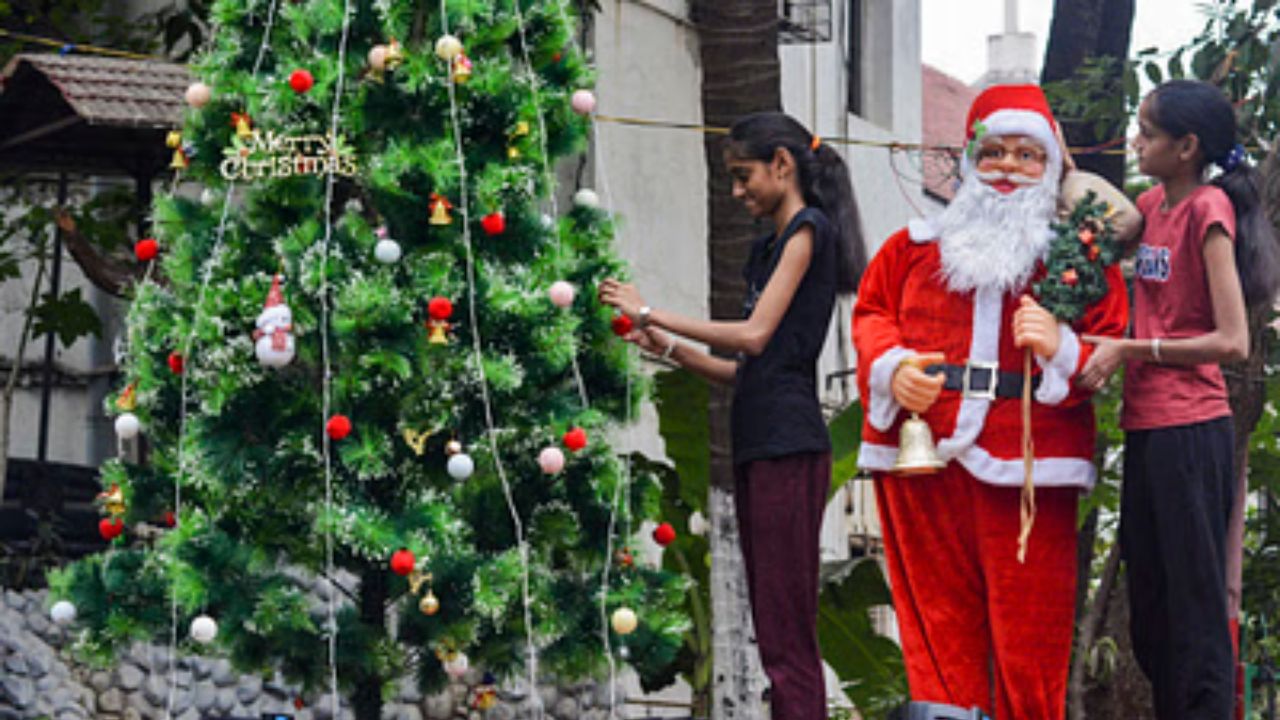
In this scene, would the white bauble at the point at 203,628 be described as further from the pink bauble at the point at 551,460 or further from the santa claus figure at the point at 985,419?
the santa claus figure at the point at 985,419

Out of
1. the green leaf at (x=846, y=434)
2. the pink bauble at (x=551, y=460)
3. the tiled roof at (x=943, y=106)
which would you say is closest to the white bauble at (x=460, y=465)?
the pink bauble at (x=551, y=460)

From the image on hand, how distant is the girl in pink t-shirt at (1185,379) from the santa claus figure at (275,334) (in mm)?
2307

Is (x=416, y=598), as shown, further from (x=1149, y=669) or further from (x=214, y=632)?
(x=1149, y=669)

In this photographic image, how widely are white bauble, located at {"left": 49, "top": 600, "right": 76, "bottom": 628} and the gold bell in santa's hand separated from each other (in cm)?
250

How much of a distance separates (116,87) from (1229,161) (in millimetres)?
5058

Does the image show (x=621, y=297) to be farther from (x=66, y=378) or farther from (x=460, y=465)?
(x=66, y=378)

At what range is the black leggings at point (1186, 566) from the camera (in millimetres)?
6785

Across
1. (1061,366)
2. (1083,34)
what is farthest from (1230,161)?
(1083,34)

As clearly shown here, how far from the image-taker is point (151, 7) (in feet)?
44.7

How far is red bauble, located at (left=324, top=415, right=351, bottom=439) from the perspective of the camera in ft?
22.5

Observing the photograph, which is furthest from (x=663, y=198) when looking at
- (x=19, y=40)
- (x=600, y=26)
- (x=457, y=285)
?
(x=457, y=285)

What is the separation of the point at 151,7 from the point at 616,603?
7.47m

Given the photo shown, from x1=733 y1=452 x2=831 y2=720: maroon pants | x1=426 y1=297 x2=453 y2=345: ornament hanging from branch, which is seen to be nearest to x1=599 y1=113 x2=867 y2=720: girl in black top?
x1=733 y1=452 x2=831 y2=720: maroon pants

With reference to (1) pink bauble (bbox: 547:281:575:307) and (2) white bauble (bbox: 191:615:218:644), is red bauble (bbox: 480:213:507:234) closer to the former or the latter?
(1) pink bauble (bbox: 547:281:575:307)
